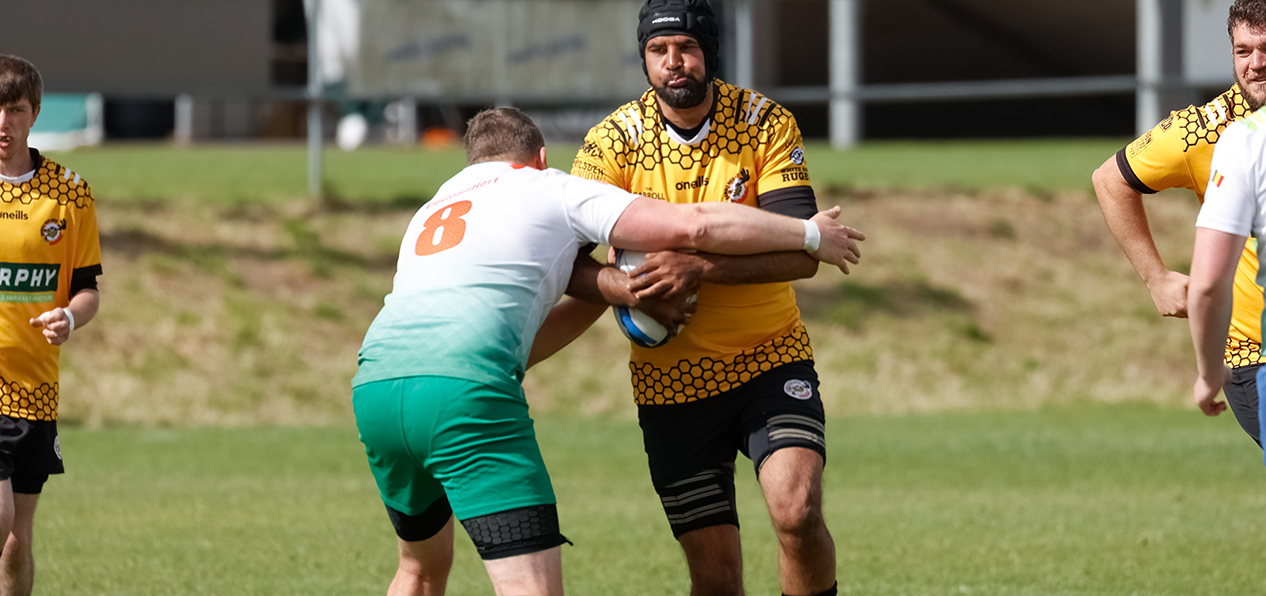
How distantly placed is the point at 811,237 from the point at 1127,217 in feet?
4.35

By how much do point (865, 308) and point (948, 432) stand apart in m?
3.91

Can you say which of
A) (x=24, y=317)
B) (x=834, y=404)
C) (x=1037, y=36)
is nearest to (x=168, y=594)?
(x=24, y=317)

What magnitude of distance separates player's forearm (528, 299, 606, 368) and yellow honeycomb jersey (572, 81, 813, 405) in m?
0.38

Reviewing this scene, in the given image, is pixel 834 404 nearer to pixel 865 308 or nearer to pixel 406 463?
pixel 865 308

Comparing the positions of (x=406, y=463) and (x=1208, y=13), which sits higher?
(x=1208, y=13)

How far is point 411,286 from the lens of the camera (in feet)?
14.6

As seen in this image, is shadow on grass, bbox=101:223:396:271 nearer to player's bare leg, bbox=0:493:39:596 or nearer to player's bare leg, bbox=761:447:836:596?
player's bare leg, bbox=0:493:39:596

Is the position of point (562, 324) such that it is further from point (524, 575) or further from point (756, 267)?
point (524, 575)

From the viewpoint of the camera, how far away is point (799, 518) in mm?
5031

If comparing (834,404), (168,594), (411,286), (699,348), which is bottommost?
(834,404)

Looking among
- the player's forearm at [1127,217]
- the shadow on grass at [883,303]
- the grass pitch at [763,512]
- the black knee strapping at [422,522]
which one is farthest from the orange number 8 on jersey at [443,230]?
the shadow on grass at [883,303]

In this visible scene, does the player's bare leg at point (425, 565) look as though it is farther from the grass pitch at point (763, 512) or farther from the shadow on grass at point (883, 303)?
the shadow on grass at point (883, 303)

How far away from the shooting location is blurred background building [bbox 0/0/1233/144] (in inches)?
730

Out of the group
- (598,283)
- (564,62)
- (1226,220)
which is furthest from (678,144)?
(564,62)
